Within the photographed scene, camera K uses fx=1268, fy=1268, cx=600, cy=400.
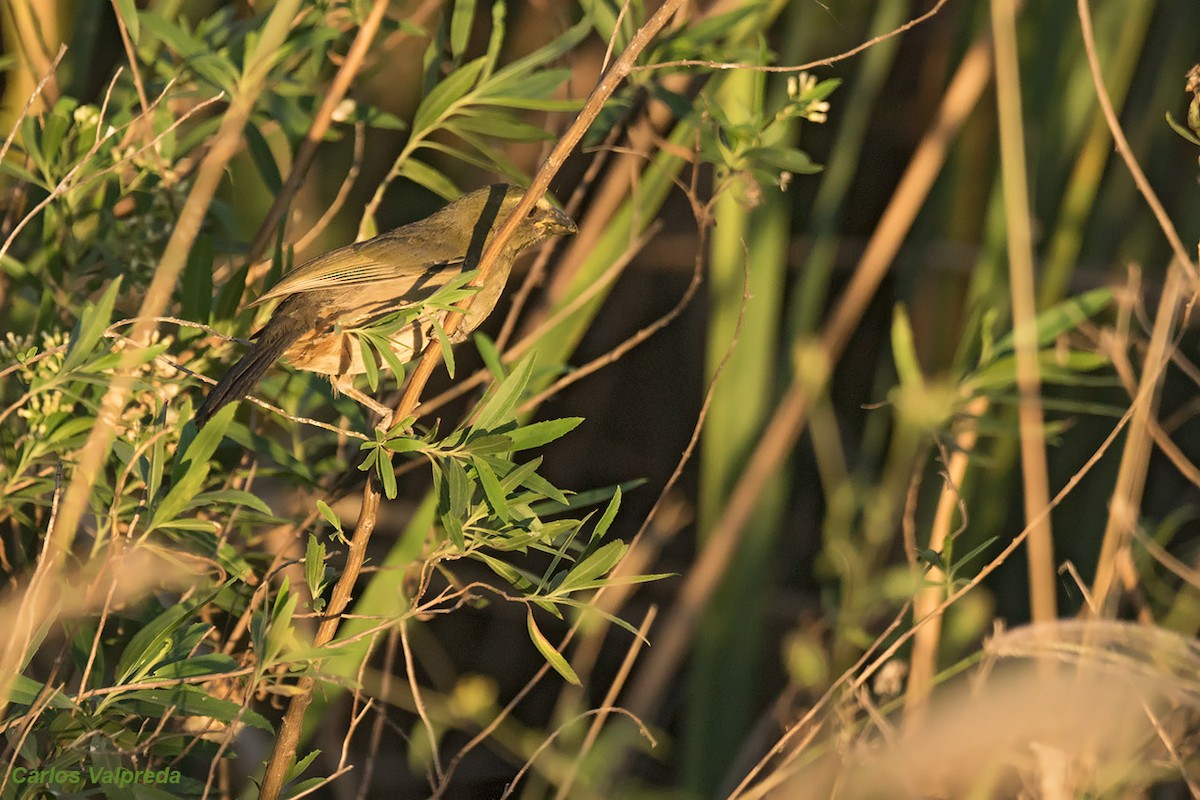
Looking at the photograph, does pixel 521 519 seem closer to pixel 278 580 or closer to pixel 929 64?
pixel 278 580

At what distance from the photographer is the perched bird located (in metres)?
2.73

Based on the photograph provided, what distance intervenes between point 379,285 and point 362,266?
65 mm

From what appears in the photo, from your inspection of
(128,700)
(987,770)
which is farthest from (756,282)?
(128,700)

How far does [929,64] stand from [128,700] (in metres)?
3.64

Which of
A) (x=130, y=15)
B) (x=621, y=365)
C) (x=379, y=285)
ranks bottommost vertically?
(x=621, y=365)

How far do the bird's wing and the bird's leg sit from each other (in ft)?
0.69

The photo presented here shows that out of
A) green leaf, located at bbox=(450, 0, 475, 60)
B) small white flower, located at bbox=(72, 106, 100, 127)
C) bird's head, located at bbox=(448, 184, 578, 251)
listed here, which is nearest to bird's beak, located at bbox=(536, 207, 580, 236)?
bird's head, located at bbox=(448, 184, 578, 251)

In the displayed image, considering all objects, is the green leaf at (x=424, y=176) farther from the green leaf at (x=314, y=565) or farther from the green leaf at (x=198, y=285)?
the green leaf at (x=314, y=565)

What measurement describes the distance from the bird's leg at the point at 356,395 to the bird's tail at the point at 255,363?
0.61ft

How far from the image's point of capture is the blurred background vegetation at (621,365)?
7.96ft

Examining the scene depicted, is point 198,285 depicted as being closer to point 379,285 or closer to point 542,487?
point 379,285

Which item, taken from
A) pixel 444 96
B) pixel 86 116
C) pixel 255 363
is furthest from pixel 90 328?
pixel 444 96

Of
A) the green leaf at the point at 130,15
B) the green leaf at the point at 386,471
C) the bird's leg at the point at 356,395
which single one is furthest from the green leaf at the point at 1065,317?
the green leaf at the point at 130,15

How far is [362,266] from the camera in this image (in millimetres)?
2877
